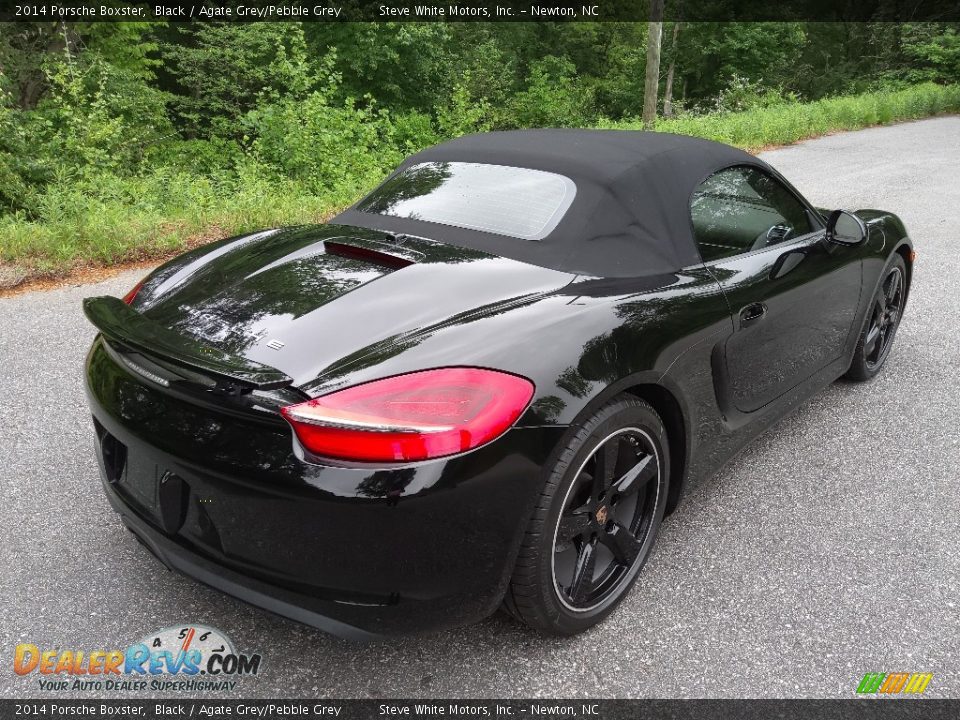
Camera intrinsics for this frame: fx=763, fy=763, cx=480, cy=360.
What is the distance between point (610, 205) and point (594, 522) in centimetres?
109

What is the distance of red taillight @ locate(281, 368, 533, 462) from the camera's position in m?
1.72

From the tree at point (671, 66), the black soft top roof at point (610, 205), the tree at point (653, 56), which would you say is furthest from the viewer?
the tree at point (671, 66)

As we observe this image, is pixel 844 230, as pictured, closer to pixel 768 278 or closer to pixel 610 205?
pixel 768 278

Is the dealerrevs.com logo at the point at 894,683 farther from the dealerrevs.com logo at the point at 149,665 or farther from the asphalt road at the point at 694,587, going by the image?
the dealerrevs.com logo at the point at 149,665

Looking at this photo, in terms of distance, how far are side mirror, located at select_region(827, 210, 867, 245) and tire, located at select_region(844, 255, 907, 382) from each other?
71cm

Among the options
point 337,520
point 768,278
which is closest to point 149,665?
point 337,520

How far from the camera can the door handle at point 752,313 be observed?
2691mm

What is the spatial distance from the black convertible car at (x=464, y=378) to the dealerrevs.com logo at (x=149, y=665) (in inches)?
12.3

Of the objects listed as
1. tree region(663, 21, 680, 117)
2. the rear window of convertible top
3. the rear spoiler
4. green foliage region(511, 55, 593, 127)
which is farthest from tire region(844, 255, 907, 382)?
tree region(663, 21, 680, 117)

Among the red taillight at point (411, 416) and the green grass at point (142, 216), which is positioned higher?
the red taillight at point (411, 416)

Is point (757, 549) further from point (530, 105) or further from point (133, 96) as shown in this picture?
point (530, 105)

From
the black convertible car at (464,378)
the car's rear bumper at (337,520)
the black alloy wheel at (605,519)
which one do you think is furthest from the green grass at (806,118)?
the car's rear bumper at (337,520)

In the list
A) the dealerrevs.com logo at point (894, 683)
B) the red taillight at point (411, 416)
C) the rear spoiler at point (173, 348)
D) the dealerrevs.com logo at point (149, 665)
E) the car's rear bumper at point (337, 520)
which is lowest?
the dealerrevs.com logo at point (894, 683)

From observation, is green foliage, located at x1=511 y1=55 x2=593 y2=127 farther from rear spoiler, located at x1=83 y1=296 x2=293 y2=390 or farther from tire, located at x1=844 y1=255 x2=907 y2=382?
rear spoiler, located at x1=83 y1=296 x2=293 y2=390
